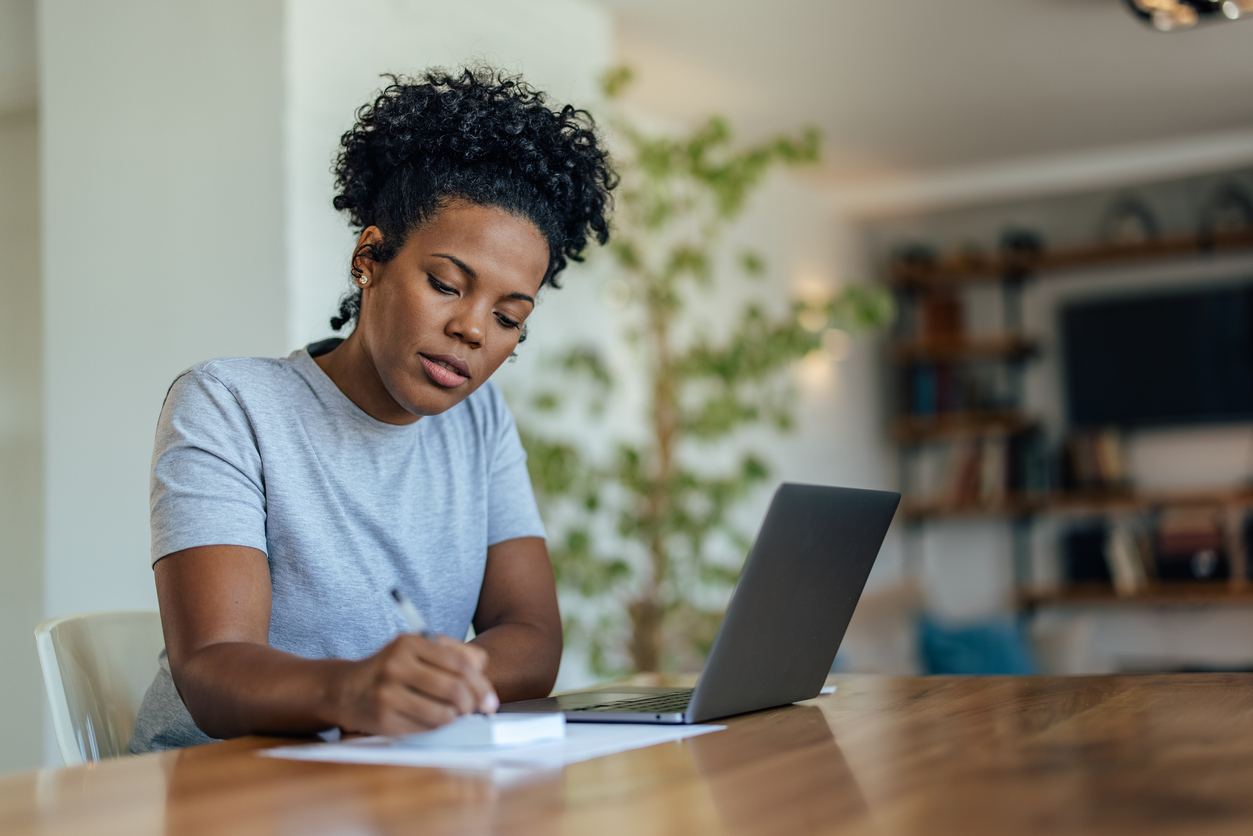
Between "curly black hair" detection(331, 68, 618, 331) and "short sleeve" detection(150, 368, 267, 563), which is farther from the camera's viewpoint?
"curly black hair" detection(331, 68, 618, 331)

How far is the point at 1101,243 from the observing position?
5.70 metres

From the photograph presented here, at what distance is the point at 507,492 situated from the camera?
5.05ft

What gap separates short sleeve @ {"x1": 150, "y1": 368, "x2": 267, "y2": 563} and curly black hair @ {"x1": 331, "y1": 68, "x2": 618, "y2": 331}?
25cm

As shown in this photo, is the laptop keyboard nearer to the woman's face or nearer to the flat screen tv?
the woman's face

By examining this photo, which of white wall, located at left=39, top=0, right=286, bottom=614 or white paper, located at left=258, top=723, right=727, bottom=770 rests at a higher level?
white wall, located at left=39, top=0, right=286, bottom=614

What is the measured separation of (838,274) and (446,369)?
4945 mm

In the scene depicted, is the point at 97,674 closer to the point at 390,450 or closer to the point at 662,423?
the point at 390,450

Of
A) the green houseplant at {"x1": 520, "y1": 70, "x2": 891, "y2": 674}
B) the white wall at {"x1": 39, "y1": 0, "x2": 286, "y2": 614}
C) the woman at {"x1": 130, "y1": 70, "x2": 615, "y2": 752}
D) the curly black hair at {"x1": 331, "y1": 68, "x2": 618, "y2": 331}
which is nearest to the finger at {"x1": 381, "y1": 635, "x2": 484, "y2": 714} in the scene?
the woman at {"x1": 130, "y1": 70, "x2": 615, "y2": 752}

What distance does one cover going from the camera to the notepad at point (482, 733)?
906 millimetres

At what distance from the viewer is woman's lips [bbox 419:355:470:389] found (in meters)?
1.29

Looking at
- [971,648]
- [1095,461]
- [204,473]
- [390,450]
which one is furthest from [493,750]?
[1095,461]

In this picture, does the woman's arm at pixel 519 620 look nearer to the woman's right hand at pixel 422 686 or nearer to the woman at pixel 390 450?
the woman at pixel 390 450

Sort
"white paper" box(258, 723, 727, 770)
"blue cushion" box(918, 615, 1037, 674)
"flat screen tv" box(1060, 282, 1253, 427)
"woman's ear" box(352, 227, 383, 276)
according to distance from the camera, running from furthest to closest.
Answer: "flat screen tv" box(1060, 282, 1253, 427) < "blue cushion" box(918, 615, 1037, 674) < "woman's ear" box(352, 227, 383, 276) < "white paper" box(258, 723, 727, 770)

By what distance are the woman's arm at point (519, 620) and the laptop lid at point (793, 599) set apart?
0.99 feet
